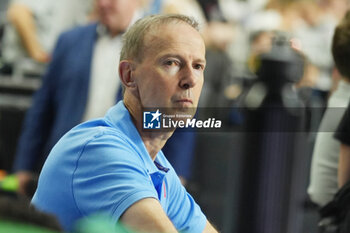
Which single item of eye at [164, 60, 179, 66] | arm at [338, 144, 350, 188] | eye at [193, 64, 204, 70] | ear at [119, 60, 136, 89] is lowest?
arm at [338, 144, 350, 188]

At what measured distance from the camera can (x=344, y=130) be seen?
1.87 metres

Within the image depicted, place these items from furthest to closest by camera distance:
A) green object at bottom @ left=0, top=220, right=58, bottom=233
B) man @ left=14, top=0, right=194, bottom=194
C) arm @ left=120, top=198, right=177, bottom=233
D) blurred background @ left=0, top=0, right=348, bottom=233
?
man @ left=14, top=0, right=194, bottom=194
blurred background @ left=0, top=0, right=348, bottom=233
arm @ left=120, top=198, right=177, bottom=233
green object at bottom @ left=0, top=220, right=58, bottom=233

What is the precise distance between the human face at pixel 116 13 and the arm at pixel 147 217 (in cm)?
97

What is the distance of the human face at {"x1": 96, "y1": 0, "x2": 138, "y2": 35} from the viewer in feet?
7.95

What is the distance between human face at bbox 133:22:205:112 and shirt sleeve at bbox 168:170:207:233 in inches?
6.6

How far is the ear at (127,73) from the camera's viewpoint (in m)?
1.43

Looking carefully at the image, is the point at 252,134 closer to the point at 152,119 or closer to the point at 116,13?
the point at 116,13

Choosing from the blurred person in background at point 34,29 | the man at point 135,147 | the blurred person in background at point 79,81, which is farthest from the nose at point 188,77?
the blurred person in background at point 34,29

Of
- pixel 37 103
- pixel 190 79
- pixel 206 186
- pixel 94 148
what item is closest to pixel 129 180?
pixel 94 148

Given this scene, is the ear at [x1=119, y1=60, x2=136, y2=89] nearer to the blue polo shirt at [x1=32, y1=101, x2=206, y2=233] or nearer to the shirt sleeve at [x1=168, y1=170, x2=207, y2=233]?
the blue polo shirt at [x1=32, y1=101, x2=206, y2=233]

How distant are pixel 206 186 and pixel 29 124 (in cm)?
63

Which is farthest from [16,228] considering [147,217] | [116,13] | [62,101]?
[116,13]

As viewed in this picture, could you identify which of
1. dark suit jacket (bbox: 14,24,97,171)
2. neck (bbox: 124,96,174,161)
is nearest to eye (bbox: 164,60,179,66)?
neck (bbox: 124,96,174,161)

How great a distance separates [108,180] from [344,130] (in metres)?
0.66
